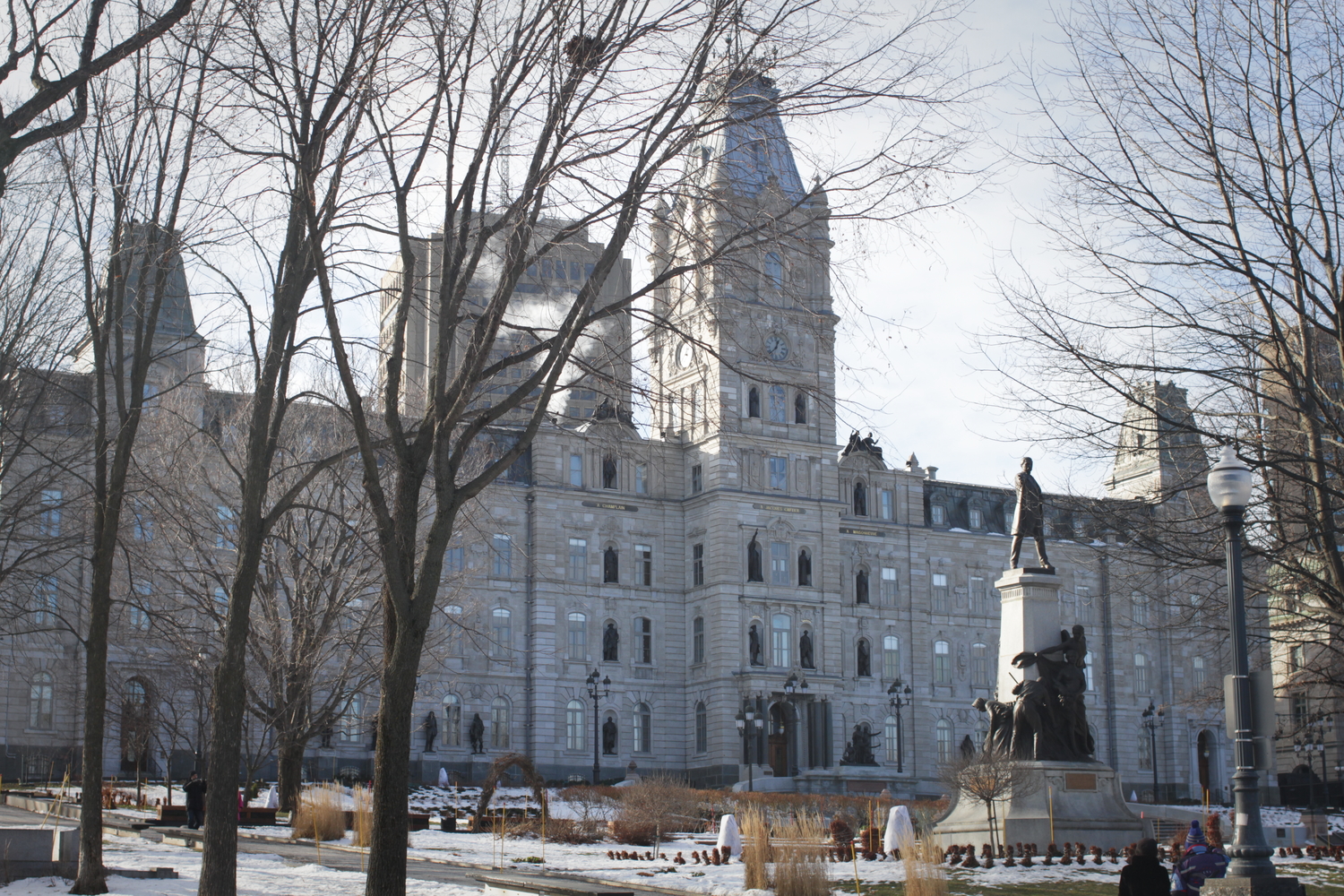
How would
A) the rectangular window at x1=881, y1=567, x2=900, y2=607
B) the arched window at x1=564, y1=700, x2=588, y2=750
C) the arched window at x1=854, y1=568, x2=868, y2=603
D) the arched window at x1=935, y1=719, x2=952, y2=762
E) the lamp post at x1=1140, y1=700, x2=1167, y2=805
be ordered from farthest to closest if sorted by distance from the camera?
the rectangular window at x1=881, y1=567, x2=900, y2=607, the arched window at x1=935, y1=719, x2=952, y2=762, the arched window at x1=854, y1=568, x2=868, y2=603, the arched window at x1=564, y1=700, x2=588, y2=750, the lamp post at x1=1140, y1=700, x2=1167, y2=805

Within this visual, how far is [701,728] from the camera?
67.0 meters

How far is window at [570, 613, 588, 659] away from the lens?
67.0 m

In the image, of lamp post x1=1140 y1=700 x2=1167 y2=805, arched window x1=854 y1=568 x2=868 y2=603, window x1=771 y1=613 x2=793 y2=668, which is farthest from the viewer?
arched window x1=854 y1=568 x2=868 y2=603

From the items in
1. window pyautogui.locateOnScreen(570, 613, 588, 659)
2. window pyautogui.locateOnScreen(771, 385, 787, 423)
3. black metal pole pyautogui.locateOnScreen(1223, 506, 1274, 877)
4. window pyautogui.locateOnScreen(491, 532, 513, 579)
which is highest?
window pyautogui.locateOnScreen(771, 385, 787, 423)

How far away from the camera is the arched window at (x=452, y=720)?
6412cm

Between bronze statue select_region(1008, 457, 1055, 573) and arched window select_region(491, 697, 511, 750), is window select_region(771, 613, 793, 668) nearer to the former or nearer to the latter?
arched window select_region(491, 697, 511, 750)

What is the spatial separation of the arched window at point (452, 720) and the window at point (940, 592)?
2385cm

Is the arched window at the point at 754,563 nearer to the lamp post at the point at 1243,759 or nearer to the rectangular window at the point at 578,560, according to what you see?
the rectangular window at the point at 578,560

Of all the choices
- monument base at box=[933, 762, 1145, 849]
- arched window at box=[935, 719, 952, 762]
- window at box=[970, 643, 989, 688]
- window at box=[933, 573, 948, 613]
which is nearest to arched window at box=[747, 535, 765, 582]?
window at box=[933, 573, 948, 613]

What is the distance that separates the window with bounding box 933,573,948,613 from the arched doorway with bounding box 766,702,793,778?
38.0 ft

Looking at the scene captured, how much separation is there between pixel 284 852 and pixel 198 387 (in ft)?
48.1

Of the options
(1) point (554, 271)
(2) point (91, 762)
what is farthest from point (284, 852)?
(1) point (554, 271)

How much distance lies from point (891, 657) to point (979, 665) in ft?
17.7

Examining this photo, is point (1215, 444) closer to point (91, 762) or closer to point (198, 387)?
point (91, 762)
